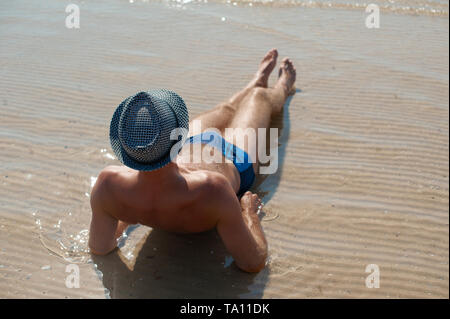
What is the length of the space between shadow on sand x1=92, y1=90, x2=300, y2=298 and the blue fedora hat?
1127 millimetres

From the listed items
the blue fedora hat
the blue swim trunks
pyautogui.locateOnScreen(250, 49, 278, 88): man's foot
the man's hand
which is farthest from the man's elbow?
pyautogui.locateOnScreen(250, 49, 278, 88): man's foot

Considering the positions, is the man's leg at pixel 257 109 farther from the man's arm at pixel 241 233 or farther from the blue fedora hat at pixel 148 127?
the blue fedora hat at pixel 148 127

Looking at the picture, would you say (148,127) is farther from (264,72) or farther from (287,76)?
(287,76)

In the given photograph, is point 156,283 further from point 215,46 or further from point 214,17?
point 214,17

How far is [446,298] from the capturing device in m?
3.15

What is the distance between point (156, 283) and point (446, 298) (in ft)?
6.84

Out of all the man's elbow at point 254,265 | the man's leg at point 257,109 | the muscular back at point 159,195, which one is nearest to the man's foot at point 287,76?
the man's leg at point 257,109

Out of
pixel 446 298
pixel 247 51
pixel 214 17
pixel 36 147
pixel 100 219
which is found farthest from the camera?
pixel 214 17

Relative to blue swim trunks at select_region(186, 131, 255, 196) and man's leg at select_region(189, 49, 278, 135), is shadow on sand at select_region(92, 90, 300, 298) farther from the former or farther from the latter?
man's leg at select_region(189, 49, 278, 135)

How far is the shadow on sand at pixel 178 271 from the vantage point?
3053 mm

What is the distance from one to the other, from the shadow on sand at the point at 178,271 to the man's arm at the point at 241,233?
0.46 feet

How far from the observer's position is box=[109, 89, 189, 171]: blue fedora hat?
221 centimetres

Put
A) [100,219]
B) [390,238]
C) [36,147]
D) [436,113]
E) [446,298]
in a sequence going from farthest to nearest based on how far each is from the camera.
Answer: [436,113], [36,147], [390,238], [446,298], [100,219]
